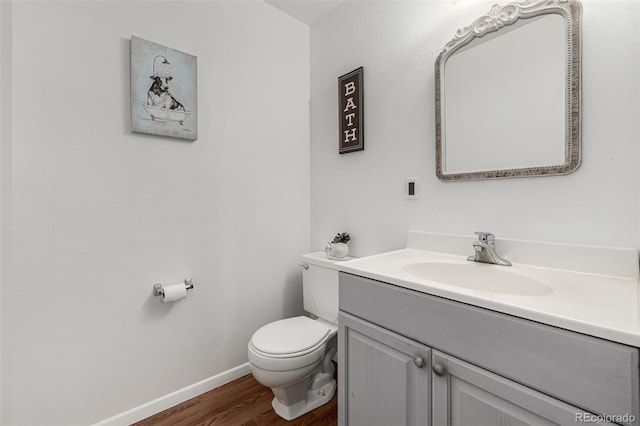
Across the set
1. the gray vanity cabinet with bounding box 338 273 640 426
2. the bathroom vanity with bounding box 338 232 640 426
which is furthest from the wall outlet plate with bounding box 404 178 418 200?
the gray vanity cabinet with bounding box 338 273 640 426

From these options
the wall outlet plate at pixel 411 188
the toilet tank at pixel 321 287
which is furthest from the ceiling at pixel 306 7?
the toilet tank at pixel 321 287

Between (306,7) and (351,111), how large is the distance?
77cm

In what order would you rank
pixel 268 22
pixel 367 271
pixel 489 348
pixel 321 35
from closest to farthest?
pixel 489 348
pixel 367 271
pixel 268 22
pixel 321 35

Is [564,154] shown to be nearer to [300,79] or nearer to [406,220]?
[406,220]

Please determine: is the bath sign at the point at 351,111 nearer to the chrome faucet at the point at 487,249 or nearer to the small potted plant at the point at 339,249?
the small potted plant at the point at 339,249

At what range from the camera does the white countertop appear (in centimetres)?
63

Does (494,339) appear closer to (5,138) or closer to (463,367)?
(463,367)

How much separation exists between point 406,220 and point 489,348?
2.77 ft

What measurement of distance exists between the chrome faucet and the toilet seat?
0.82m

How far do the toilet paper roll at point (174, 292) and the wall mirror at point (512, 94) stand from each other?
139 centimetres

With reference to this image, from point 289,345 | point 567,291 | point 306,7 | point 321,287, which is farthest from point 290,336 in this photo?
point 306,7

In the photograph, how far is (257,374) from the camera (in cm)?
135

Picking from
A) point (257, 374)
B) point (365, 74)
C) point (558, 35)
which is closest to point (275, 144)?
point (365, 74)

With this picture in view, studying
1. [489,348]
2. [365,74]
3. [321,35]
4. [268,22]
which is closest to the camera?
[489,348]
